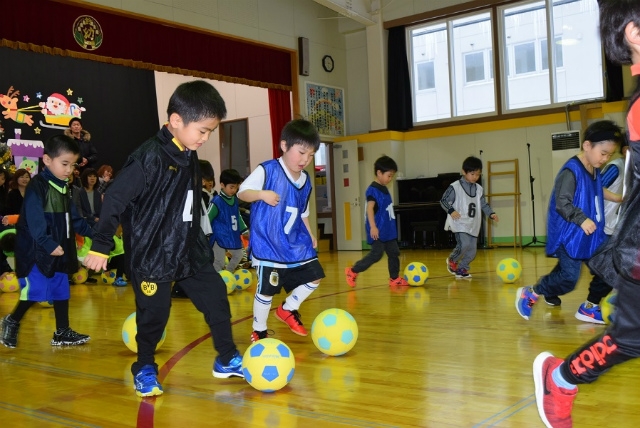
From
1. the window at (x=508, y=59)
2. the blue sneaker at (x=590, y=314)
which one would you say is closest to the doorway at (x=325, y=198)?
the window at (x=508, y=59)

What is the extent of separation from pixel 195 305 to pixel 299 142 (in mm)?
1245

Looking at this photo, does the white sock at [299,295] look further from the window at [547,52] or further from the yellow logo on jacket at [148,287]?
the window at [547,52]

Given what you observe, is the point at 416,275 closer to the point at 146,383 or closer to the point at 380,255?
the point at 380,255

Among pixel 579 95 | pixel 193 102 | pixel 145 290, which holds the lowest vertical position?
pixel 145 290

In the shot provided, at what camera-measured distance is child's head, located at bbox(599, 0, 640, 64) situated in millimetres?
1847

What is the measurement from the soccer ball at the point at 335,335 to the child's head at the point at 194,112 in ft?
4.31

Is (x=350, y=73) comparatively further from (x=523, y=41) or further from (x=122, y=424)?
(x=122, y=424)

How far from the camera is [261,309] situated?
4000 millimetres

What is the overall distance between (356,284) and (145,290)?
4.72 meters

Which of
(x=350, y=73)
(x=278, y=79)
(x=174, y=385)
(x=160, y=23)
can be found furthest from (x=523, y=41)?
(x=174, y=385)

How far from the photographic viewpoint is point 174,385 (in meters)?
3.10

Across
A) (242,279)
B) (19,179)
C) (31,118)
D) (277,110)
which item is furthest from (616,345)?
(277,110)

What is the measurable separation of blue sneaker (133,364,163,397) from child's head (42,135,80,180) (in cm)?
183

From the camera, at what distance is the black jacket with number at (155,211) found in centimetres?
285
